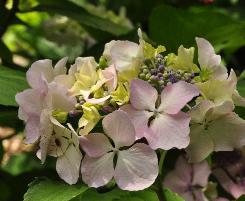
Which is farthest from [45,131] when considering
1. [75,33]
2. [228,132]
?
[75,33]

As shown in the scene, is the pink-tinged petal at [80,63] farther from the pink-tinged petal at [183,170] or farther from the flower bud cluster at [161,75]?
the pink-tinged petal at [183,170]

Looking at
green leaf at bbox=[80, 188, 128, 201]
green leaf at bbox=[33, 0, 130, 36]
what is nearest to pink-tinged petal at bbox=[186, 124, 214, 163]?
green leaf at bbox=[80, 188, 128, 201]

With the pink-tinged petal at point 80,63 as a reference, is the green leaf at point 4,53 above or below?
below

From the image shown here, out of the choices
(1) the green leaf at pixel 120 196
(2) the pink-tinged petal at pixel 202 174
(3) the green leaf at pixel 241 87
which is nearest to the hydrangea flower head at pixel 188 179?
(2) the pink-tinged petal at pixel 202 174

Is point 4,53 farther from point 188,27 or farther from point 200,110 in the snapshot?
point 200,110

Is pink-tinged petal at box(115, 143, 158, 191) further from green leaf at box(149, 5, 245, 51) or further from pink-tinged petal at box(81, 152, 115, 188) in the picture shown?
green leaf at box(149, 5, 245, 51)

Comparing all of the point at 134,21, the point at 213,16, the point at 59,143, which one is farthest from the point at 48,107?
the point at 134,21

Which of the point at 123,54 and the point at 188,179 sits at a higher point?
the point at 123,54
